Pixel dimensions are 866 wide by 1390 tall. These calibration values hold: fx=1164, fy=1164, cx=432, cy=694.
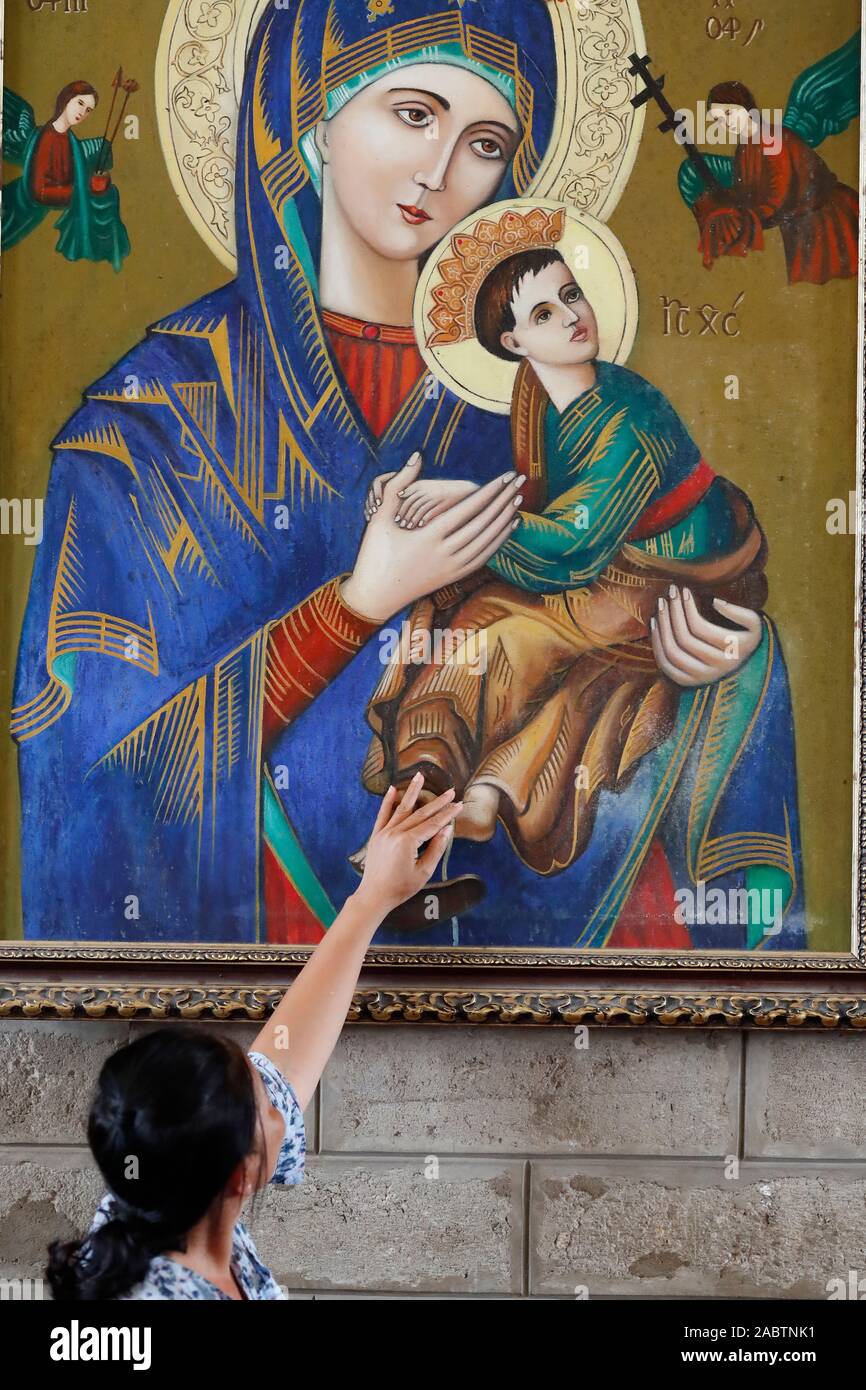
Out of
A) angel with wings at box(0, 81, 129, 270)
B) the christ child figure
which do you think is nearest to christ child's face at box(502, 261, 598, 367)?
the christ child figure

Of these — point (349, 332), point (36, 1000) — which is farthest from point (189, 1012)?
point (349, 332)

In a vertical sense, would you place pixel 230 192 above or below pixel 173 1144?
above

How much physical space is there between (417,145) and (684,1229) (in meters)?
1.98

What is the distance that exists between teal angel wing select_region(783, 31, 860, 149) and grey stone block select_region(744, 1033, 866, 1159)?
1.60 meters

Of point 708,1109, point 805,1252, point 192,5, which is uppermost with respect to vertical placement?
point 192,5

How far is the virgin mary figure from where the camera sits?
208cm

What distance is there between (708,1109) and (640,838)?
488 mm

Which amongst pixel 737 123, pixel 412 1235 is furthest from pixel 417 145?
pixel 412 1235

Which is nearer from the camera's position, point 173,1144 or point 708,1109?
point 173,1144

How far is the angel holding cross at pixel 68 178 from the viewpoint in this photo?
2.09 meters

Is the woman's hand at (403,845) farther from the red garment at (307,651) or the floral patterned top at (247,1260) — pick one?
the floral patterned top at (247,1260)

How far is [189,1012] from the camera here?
2.02 m

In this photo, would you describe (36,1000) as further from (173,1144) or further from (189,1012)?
(173,1144)

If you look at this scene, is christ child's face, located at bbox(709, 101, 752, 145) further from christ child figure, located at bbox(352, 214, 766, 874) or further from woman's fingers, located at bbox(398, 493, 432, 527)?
woman's fingers, located at bbox(398, 493, 432, 527)
